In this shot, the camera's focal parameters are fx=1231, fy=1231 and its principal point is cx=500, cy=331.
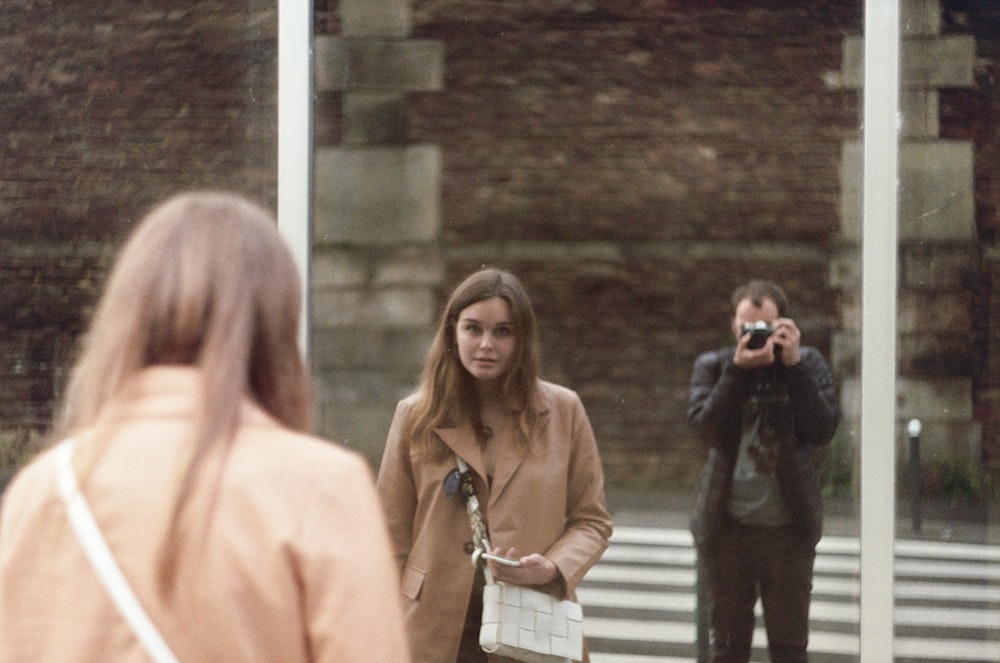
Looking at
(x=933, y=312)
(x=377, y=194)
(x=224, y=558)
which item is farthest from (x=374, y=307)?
(x=224, y=558)

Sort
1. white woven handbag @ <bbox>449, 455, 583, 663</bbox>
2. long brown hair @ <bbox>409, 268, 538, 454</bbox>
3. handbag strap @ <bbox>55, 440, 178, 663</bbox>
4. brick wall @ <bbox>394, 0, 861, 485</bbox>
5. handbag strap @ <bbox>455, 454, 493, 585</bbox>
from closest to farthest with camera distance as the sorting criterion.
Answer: handbag strap @ <bbox>55, 440, 178, 663</bbox> < white woven handbag @ <bbox>449, 455, 583, 663</bbox> < handbag strap @ <bbox>455, 454, 493, 585</bbox> < long brown hair @ <bbox>409, 268, 538, 454</bbox> < brick wall @ <bbox>394, 0, 861, 485</bbox>

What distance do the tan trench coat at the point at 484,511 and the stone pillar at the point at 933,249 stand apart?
1.31 metres

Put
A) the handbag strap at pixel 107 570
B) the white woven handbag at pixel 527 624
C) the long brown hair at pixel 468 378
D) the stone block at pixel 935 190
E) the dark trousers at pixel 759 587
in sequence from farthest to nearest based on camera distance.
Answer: the dark trousers at pixel 759 587, the stone block at pixel 935 190, the long brown hair at pixel 468 378, the white woven handbag at pixel 527 624, the handbag strap at pixel 107 570

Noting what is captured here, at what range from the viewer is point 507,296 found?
3.71 m

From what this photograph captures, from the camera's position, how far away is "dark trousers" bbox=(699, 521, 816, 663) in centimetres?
454

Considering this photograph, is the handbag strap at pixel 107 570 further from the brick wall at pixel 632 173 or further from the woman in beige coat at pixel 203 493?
the brick wall at pixel 632 173

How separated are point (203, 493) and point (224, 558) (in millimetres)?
83

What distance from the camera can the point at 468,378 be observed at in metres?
3.75

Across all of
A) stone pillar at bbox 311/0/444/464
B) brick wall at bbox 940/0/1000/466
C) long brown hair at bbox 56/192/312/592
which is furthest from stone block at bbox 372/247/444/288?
long brown hair at bbox 56/192/312/592

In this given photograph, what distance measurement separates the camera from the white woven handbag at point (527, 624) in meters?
3.32

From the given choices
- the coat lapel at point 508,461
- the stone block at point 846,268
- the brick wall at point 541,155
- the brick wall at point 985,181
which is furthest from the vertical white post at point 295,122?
the brick wall at point 985,181

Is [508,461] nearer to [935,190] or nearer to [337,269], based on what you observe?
[337,269]

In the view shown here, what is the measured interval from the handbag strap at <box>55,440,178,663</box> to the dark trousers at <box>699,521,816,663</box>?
3.40 m

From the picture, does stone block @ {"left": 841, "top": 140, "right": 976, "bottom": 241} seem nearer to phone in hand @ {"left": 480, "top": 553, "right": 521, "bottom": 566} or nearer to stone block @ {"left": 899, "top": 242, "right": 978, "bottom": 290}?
stone block @ {"left": 899, "top": 242, "right": 978, "bottom": 290}
